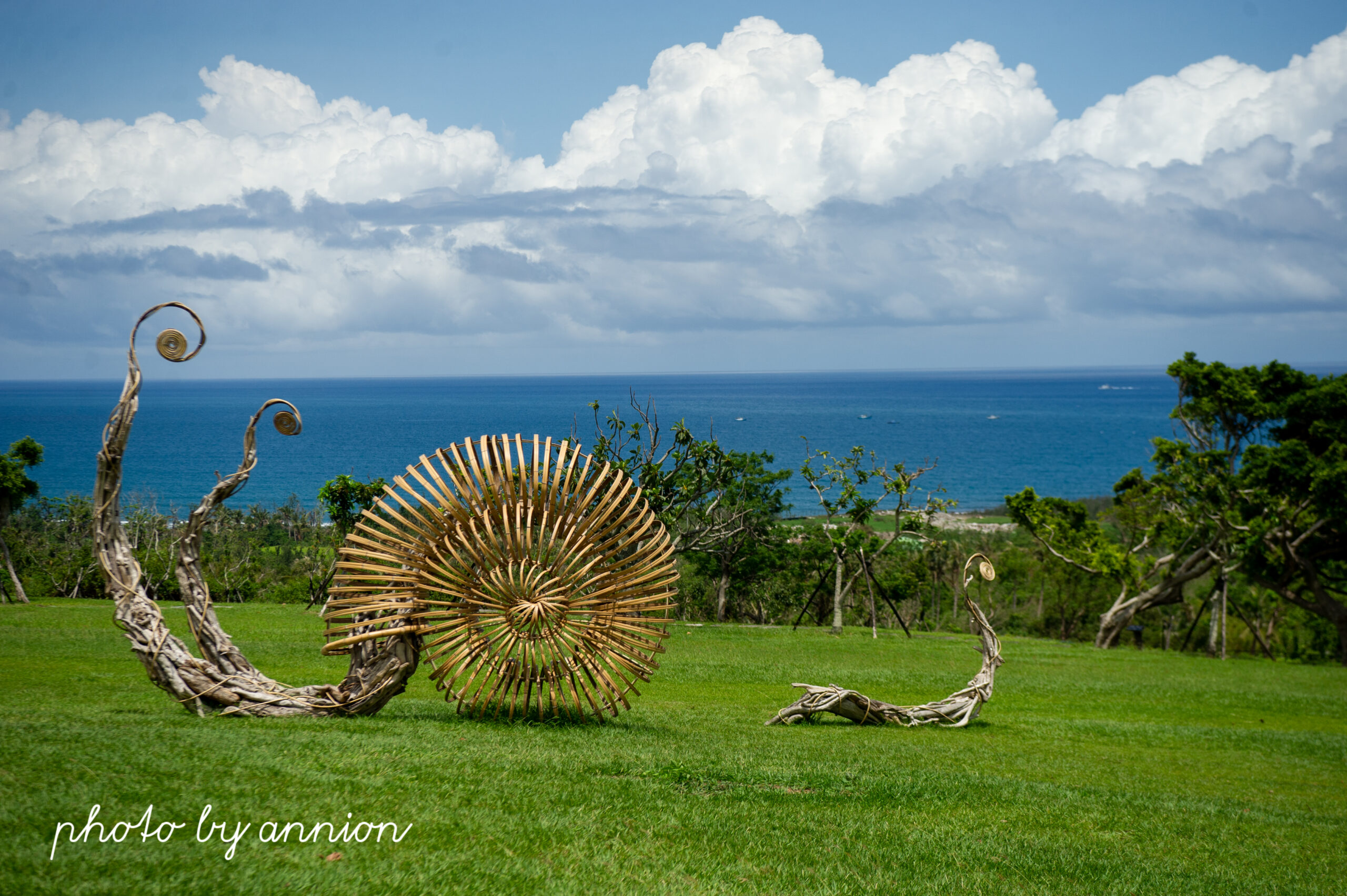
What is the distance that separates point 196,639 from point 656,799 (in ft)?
14.8

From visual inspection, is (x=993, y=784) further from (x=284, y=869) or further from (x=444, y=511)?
(x=284, y=869)

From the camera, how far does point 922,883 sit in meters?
5.36

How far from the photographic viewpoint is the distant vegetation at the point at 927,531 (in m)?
24.1

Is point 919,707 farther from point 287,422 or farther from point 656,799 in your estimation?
point 287,422

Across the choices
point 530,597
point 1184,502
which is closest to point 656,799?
point 530,597

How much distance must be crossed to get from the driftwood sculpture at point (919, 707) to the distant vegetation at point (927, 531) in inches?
422

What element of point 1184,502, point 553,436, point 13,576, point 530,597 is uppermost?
point 530,597

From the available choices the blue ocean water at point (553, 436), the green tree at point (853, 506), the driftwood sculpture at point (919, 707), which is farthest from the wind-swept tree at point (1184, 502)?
the blue ocean water at point (553, 436)

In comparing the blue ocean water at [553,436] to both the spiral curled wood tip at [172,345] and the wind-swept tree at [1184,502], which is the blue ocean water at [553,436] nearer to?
the wind-swept tree at [1184,502]

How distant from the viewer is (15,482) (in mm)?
22234

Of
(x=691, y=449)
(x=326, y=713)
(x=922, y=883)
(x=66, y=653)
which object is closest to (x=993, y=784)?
(x=922, y=883)

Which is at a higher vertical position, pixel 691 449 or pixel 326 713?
pixel 691 449

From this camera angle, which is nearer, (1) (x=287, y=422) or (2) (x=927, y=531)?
(1) (x=287, y=422)

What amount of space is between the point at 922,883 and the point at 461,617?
4.85 m
